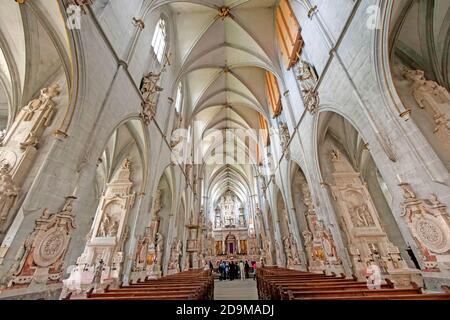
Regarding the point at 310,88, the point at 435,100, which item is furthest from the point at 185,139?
the point at 435,100

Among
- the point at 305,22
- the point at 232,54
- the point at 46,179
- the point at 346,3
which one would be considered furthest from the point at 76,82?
the point at 232,54

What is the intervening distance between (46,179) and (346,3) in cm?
906

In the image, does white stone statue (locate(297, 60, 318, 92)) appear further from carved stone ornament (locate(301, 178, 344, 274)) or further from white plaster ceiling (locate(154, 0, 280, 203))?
white plaster ceiling (locate(154, 0, 280, 203))

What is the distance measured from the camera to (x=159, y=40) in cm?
1052

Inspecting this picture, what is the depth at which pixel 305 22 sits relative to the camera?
8.48 metres

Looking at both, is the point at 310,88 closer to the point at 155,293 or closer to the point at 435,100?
the point at 435,100

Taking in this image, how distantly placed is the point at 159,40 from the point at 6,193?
9.93m

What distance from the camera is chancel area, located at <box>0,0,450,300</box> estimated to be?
385cm

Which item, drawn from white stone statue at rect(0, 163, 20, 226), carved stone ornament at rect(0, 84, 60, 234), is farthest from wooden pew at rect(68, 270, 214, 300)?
carved stone ornament at rect(0, 84, 60, 234)

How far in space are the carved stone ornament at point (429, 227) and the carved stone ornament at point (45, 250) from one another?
Answer: 7.26 metres

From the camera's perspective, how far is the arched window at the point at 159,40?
10020 millimetres

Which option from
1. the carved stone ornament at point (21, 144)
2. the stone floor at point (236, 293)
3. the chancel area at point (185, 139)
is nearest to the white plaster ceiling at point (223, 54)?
the chancel area at point (185, 139)

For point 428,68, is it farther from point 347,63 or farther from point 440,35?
point 347,63

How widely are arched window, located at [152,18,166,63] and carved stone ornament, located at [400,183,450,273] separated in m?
11.3
